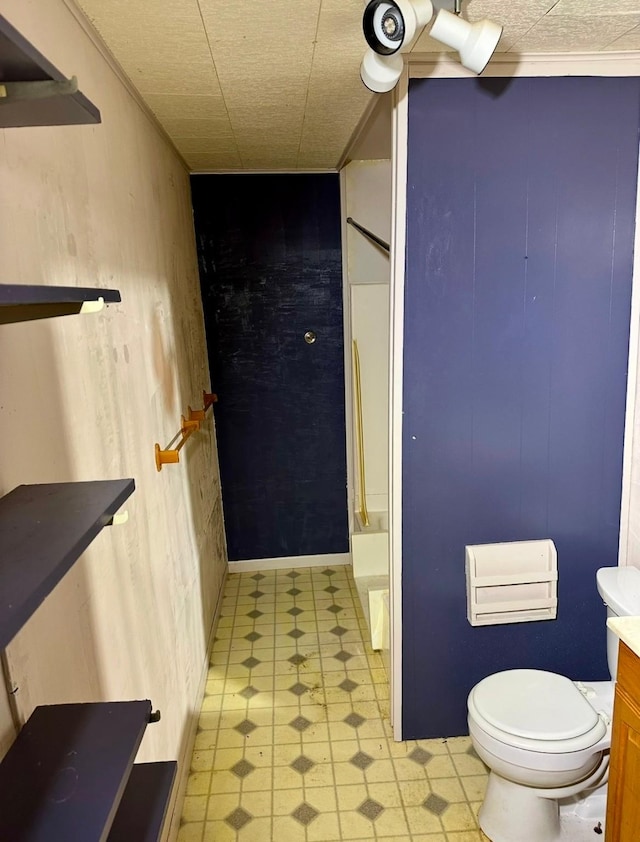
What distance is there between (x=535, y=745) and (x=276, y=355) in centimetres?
221

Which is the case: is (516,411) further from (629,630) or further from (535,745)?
(535,745)

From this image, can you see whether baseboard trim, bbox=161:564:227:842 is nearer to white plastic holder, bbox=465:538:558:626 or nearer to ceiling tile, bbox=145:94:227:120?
white plastic holder, bbox=465:538:558:626

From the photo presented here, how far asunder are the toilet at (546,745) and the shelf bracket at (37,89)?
70.6 inches

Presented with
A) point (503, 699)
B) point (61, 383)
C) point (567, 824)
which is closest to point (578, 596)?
point (503, 699)

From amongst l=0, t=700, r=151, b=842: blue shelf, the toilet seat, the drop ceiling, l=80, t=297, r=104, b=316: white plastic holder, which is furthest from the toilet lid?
the drop ceiling

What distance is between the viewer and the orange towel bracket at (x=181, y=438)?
5.98 ft

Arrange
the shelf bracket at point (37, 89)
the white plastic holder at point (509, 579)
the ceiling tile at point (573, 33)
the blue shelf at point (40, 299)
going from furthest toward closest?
the white plastic holder at point (509, 579) → the ceiling tile at point (573, 33) → the shelf bracket at point (37, 89) → the blue shelf at point (40, 299)

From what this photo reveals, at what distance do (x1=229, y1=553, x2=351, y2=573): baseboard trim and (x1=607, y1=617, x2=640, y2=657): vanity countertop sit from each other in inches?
86.7

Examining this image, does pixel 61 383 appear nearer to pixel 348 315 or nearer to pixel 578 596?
pixel 578 596

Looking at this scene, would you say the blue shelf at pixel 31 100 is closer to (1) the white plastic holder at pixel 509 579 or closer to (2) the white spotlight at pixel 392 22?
(2) the white spotlight at pixel 392 22

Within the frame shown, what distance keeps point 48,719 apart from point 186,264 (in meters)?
2.18

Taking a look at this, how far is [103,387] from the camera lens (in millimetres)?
1341

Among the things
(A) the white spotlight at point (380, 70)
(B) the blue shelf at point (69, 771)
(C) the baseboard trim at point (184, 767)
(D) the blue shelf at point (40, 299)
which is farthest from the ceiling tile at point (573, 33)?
(C) the baseboard trim at point (184, 767)

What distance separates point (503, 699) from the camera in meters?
1.76
